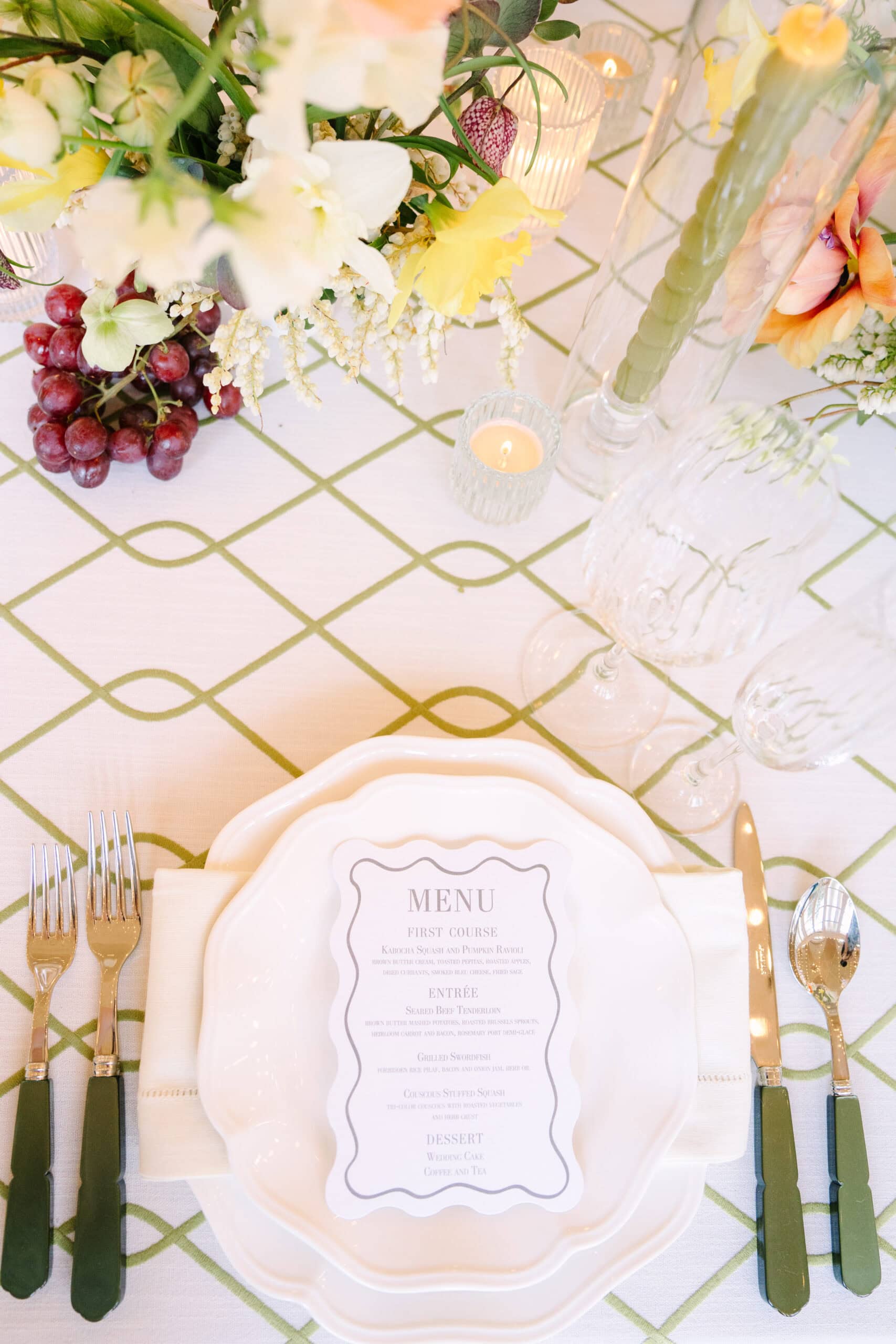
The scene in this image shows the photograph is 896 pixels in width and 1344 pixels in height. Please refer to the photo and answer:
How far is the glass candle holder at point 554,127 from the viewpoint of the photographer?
926 millimetres

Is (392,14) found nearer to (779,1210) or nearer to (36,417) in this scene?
(36,417)

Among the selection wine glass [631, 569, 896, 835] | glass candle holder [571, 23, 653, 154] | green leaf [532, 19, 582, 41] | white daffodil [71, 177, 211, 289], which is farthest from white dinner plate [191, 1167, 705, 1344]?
glass candle holder [571, 23, 653, 154]

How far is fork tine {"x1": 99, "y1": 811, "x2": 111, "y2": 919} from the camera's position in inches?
25.3

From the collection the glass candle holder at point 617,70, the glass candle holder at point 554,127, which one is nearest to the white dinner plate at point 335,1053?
the glass candle holder at point 554,127

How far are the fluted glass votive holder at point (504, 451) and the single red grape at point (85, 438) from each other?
299mm

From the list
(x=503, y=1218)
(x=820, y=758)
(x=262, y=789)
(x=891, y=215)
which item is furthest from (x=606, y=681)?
(x=891, y=215)

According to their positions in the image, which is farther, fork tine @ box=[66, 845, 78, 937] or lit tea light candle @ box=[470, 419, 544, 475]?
lit tea light candle @ box=[470, 419, 544, 475]

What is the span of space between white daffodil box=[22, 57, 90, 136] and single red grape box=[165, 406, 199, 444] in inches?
13.3

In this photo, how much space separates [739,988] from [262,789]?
0.37m

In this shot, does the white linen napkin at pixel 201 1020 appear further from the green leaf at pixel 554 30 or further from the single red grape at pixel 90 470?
the green leaf at pixel 554 30

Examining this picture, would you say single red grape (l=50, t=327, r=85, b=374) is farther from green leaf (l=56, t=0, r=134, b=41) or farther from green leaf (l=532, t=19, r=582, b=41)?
green leaf (l=532, t=19, r=582, b=41)

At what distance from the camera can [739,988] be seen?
2.08 feet

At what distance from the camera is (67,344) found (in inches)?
29.3

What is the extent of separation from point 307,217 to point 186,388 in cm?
43
